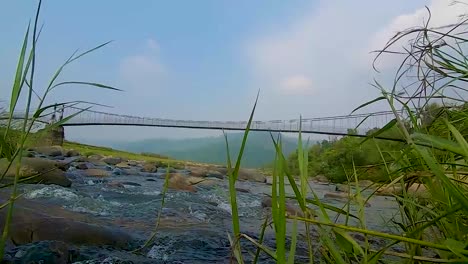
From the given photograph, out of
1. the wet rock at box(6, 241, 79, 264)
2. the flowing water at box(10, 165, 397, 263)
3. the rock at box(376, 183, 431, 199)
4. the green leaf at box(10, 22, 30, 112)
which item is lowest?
the flowing water at box(10, 165, 397, 263)

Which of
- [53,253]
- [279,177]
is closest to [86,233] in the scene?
[53,253]

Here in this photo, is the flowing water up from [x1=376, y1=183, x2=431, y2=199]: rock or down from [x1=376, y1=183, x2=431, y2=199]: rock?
down

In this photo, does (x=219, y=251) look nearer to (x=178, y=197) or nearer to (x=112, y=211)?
(x=112, y=211)

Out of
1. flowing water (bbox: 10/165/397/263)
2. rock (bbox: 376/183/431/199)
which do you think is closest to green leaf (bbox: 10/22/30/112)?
flowing water (bbox: 10/165/397/263)

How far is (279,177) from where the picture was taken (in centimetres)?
71

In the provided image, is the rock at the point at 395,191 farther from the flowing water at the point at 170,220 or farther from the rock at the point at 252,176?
the rock at the point at 252,176

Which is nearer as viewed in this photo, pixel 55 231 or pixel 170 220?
pixel 55 231

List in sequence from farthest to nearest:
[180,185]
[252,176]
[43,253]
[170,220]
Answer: [252,176]
[180,185]
[170,220]
[43,253]

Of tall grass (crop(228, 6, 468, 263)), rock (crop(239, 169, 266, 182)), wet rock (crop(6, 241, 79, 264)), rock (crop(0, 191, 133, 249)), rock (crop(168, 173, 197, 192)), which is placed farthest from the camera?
rock (crop(239, 169, 266, 182))

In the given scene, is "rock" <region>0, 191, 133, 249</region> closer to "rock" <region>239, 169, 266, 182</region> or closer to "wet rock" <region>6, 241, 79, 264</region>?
"wet rock" <region>6, 241, 79, 264</region>

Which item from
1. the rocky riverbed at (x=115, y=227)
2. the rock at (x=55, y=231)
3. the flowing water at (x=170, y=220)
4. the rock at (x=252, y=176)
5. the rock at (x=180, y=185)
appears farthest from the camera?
the rock at (x=252, y=176)

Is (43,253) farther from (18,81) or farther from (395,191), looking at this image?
(395,191)

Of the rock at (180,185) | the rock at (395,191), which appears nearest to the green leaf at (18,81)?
the rock at (395,191)

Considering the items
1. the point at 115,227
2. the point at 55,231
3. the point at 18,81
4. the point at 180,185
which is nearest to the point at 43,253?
the point at 55,231
